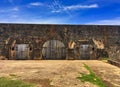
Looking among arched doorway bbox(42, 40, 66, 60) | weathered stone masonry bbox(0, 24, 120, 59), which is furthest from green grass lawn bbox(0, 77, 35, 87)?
arched doorway bbox(42, 40, 66, 60)

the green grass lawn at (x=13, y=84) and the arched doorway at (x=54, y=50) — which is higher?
the arched doorway at (x=54, y=50)

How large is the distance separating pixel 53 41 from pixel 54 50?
826 mm

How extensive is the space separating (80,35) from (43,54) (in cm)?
383

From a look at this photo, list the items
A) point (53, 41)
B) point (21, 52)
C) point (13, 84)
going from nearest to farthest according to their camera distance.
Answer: point (13, 84)
point (21, 52)
point (53, 41)

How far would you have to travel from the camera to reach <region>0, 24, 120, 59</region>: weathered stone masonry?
677 inches

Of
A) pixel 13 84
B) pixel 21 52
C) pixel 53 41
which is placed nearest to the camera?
pixel 13 84

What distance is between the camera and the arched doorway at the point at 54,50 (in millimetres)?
17453

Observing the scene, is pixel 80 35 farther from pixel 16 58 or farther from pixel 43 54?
pixel 16 58

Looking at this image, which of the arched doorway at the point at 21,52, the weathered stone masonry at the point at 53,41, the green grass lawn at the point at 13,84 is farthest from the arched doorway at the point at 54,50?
the green grass lawn at the point at 13,84

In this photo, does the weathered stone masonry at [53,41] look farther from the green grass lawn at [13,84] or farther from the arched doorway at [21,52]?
the green grass lawn at [13,84]

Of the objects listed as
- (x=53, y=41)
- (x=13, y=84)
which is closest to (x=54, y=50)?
(x=53, y=41)

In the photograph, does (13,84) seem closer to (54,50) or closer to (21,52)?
(21,52)

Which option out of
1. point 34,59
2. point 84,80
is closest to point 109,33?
point 34,59

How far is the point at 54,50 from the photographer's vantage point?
17.6 m
